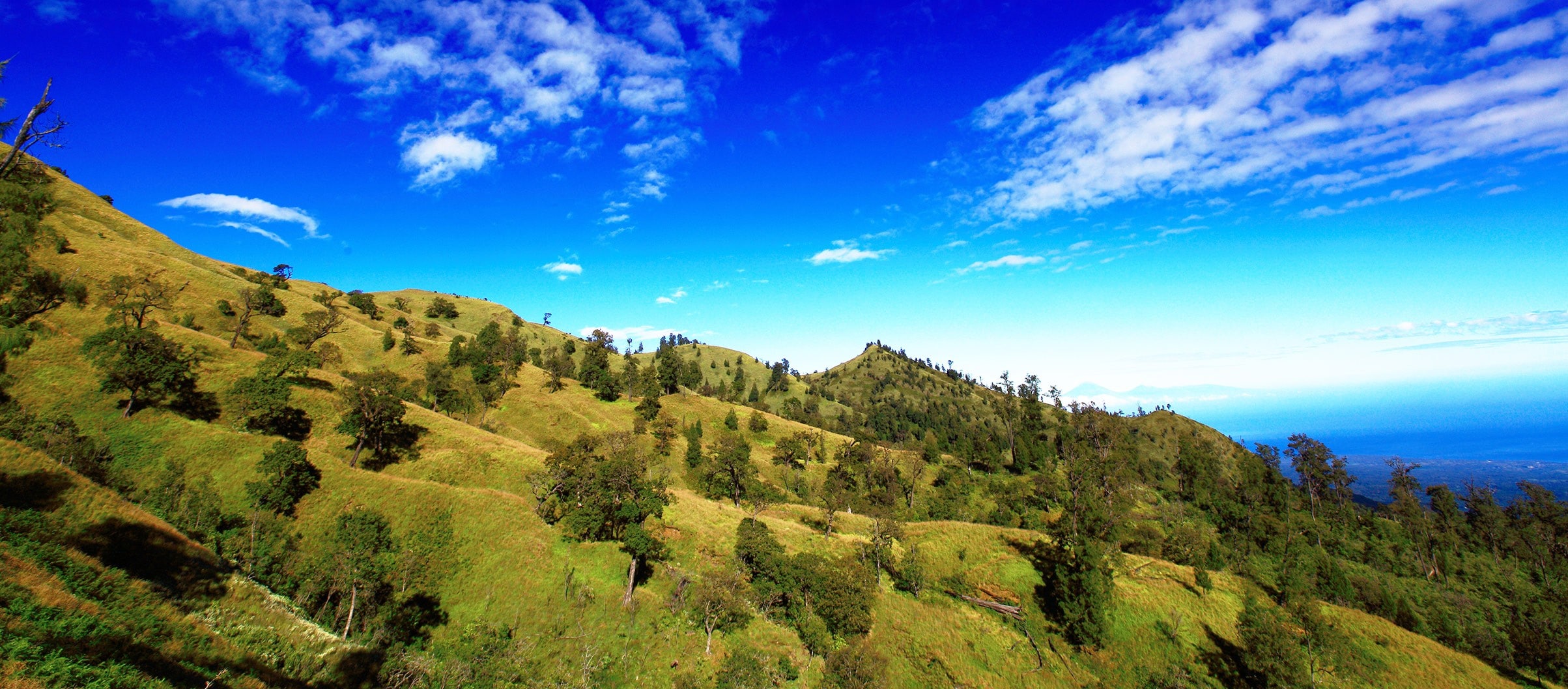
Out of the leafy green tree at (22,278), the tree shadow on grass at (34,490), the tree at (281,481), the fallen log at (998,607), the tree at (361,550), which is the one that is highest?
the leafy green tree at (22,278)

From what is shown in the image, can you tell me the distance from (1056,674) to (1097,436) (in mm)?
108693

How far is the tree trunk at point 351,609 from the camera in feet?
Answer: 106

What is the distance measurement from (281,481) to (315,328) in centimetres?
8176

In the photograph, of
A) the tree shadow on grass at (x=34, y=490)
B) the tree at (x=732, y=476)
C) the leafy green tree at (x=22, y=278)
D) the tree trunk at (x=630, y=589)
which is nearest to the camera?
the leafy green tree at (x=22, y=278)

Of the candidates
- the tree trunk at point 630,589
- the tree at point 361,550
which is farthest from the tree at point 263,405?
the tree trunk at point 630,589

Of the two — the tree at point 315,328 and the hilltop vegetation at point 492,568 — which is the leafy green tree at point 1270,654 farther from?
the tree at point 315,328

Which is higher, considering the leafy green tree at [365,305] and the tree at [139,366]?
the leafy green tree at [365,305]

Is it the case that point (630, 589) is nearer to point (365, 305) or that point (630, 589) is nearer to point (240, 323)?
point (240, 323)

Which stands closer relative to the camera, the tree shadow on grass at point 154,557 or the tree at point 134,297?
the tree shadow on grass at point 154,557

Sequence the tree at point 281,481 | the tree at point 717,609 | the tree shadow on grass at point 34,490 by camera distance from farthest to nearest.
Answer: the tree at point 717,609, the tree at point 281,481, the tree shadow on grass at point 34,490

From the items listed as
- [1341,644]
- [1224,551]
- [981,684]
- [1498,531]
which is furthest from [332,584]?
[1498,531]

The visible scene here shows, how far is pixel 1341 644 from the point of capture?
45.2 meters

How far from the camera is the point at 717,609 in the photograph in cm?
4372

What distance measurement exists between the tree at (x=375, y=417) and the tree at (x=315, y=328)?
51.1 m
